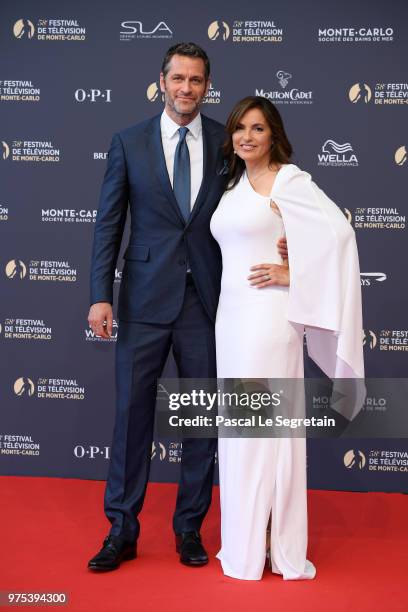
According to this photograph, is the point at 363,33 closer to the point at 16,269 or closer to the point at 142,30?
the point at 142,30

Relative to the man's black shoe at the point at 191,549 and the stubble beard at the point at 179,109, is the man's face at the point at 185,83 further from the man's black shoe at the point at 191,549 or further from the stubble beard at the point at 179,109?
the man's black shoe at the point at 191,549

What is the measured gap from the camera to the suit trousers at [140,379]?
317cm

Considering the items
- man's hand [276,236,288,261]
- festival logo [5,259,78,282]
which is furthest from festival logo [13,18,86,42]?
man's hand [276,236,288,261]

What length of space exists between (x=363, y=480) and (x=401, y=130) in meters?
1.92

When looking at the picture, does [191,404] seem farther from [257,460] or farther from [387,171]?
[387,171]

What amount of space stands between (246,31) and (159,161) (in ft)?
4.76

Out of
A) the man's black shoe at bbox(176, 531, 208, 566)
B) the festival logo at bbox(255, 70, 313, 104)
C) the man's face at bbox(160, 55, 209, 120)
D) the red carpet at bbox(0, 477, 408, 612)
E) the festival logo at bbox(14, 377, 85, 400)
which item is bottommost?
the red carpet at bbox(0, 477, 408, 612)

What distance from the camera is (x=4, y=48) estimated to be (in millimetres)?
4359

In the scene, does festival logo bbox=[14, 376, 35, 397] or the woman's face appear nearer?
the woman's face

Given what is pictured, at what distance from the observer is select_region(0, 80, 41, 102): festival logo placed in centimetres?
435

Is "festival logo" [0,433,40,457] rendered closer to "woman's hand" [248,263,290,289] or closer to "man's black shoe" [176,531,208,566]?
"man's black shoe" [176,531,208,566]

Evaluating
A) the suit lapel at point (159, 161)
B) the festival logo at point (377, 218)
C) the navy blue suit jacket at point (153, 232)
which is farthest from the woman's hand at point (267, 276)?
the festival logo at point (377, 218)

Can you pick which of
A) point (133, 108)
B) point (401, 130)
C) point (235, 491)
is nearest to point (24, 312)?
point (133, 108)

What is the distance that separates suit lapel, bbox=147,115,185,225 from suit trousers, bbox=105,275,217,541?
0.34 m
